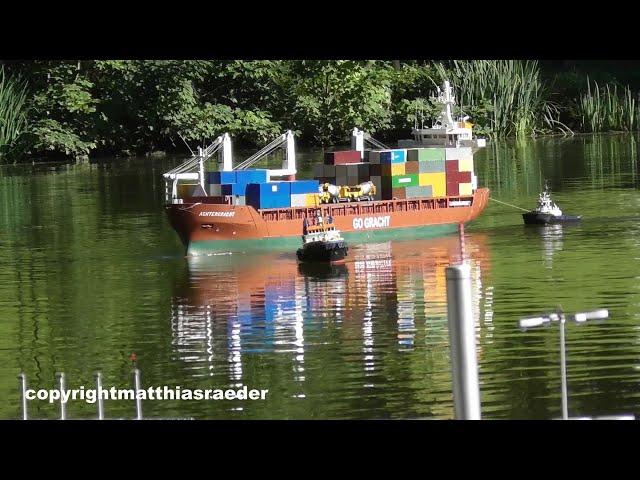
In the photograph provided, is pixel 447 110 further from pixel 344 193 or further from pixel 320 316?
pixel 320 316

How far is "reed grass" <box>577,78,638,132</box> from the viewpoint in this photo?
195ft

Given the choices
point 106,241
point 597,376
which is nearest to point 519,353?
point 597,376

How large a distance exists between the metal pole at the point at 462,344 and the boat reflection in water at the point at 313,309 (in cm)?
969

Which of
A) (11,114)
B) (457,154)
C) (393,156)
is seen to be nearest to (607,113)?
(11,114)

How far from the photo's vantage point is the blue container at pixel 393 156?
29.9 meters

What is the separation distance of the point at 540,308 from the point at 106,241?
41.4 feet

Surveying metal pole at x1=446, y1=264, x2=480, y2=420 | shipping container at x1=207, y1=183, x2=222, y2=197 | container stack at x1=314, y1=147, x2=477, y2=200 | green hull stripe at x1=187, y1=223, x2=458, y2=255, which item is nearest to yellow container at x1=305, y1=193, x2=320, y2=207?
green hull stripe at x1=187, y1=223, x2=458, y2=255

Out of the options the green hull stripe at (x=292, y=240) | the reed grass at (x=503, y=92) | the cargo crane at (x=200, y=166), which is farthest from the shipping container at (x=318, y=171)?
the reed grass at (x=503, y=92)

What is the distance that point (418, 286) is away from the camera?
2262 centimetres

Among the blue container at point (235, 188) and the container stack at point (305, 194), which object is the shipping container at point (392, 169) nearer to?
the container stack at point (305, 194)

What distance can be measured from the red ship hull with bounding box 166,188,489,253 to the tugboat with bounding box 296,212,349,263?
3.70ft

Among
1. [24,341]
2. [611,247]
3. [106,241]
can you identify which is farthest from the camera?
[106,241]

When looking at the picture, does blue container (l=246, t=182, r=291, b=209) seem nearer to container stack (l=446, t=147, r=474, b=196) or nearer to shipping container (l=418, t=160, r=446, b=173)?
shipping container (l=418, t=160, r=446, b=173)
